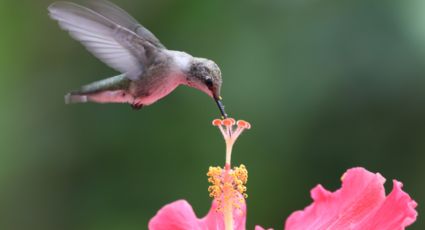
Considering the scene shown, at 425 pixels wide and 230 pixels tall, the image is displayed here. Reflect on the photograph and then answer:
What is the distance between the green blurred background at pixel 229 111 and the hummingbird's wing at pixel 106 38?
4.82 feet

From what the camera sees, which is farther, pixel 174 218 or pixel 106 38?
pixel 174 218

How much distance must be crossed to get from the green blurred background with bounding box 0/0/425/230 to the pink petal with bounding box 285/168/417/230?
126cm

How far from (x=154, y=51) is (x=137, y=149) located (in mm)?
1714

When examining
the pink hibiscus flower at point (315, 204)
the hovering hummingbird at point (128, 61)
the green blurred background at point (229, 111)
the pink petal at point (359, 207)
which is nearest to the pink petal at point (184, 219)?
the pink hibiscus flower at point (315, 204)

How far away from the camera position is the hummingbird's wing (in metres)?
1.37

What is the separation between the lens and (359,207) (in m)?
1.61

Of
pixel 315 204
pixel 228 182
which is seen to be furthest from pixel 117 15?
pixel 315 204

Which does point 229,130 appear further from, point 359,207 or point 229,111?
point 229,111

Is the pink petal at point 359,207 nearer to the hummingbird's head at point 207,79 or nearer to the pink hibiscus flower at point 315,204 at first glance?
the pink hibiscus flower at point 315,204

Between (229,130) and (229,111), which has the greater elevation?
(229,111)

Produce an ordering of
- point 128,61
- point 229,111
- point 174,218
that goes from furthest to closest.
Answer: point 229,111 < point 174,218 < point 128,61

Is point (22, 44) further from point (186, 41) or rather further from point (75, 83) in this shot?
point (186, 41)

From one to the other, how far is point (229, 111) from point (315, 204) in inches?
53.4

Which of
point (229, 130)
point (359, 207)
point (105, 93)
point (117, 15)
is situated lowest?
point (359, 207)
